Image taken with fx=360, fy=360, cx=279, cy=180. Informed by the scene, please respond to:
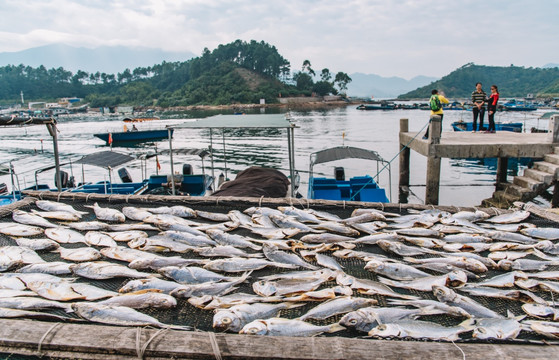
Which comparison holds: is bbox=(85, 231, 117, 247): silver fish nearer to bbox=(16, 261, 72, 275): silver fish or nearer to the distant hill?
bbox=(16, 261, 72, 275): silver fish

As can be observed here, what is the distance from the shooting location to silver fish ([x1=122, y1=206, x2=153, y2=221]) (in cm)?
573

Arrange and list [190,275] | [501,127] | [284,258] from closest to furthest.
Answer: [190,275], [284,258], [501,127]

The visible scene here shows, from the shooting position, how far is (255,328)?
2.89m

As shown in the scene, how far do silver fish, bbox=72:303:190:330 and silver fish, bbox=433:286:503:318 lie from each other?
7.88ft

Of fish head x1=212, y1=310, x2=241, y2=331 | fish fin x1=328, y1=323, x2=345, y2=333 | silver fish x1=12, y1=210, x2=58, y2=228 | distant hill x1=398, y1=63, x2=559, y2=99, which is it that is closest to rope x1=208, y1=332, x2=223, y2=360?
fish head x1=212, y1=310, x2=241, y2=331

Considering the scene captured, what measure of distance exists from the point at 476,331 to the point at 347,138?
45.4m

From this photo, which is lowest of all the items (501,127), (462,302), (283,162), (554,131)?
(283,162)

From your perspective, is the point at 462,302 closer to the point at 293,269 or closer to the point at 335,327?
the point at 335,327

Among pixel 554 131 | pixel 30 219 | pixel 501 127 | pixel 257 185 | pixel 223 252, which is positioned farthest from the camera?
pixel 501 127

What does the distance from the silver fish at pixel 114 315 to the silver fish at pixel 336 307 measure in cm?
109

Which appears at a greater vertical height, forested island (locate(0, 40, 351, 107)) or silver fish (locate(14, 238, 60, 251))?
forested island (locate(0, 40, 351, 107))

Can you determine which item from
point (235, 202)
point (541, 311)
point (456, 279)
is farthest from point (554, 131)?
point (235, 202)

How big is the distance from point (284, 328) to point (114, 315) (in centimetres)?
151

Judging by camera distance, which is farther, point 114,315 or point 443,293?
point 443,293
